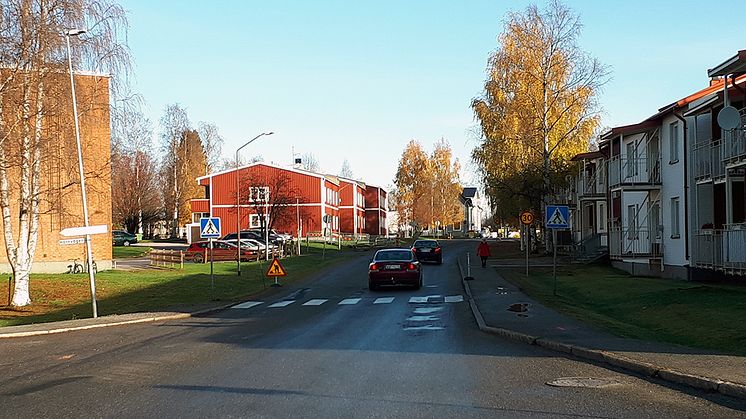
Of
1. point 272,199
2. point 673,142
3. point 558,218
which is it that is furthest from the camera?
point 272,199

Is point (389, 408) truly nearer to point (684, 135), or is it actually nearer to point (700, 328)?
point (700, 328)

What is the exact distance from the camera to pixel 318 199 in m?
79.2

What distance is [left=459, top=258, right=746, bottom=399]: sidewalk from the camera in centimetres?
1001

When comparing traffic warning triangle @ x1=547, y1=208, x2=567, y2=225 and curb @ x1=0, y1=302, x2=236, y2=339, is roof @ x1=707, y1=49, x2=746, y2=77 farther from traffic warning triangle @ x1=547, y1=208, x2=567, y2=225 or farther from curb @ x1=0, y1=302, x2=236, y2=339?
curb @ x1=0, y1=302, x2=236, y2=339

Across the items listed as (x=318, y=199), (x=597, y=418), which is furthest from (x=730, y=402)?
(x=318, y=199)

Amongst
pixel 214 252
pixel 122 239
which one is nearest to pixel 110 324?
pixel 214 252

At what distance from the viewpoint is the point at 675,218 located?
33656 millimetres

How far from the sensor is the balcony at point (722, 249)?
24.6 meters

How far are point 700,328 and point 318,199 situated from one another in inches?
2513

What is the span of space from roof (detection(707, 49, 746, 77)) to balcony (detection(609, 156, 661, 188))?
10.9 metres

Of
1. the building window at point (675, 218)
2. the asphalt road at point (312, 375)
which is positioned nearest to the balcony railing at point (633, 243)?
the building window at point (675, 218)

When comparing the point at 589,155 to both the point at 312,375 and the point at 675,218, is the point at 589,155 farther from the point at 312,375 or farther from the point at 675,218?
the point at 312,375

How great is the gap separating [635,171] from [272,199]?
3884 centimetres

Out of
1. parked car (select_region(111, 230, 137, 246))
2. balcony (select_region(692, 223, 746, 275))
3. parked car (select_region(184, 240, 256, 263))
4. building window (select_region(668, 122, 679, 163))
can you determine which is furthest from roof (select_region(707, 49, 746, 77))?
parked car (select_region(111, 230, 137, 246))
